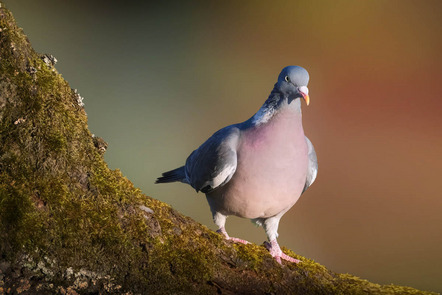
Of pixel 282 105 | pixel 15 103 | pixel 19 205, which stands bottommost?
pixel 19 205

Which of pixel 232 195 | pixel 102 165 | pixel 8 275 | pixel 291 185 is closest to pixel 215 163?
pixel 232 195

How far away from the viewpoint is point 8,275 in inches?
110

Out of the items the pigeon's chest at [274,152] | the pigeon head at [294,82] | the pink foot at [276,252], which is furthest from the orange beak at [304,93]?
the pink foot at [276,252]

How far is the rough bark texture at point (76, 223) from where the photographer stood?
2.90 metres

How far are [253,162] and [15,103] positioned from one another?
2.33 meters

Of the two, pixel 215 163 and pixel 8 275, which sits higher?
pixel 215 163

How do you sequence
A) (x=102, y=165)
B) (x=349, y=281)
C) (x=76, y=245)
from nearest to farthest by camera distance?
1. (x=76, y=245)
2. (x=102, y=165)
3. (x=349, y=281)

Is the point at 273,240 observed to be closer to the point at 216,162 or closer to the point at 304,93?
the point at 216,162

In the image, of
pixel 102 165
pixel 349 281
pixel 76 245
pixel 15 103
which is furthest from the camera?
pixel 349 281

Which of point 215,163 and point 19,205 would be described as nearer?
point 19,205

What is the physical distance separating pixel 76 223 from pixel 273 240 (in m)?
2.28

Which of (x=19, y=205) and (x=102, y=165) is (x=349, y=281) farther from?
(x=19, y=205)

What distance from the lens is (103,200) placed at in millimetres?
3273

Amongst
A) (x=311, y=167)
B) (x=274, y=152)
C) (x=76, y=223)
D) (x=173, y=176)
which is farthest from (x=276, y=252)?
(x=173, y=176)
